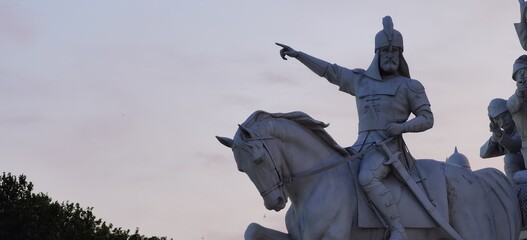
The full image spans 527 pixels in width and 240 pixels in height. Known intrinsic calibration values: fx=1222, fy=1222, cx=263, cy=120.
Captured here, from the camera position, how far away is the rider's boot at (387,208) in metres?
15.2

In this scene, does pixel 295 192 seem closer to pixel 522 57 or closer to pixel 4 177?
pixel 522 57

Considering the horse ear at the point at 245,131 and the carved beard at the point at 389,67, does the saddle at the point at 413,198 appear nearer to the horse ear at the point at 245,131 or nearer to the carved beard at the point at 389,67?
the carved beard at the point at 389,67

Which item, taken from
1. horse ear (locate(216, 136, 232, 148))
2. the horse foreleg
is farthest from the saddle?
horse ear (locate(216, 136, 232, 148))

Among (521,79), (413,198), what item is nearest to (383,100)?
(413,198)

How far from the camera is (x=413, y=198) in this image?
15617mm

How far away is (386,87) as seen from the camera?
16.2m

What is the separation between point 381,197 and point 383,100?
5.08ft

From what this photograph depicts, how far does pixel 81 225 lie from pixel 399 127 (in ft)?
71.4

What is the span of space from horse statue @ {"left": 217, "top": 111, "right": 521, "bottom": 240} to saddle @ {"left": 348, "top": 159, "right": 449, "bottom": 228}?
0.01m

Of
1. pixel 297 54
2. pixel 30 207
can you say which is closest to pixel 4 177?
pixel 30 207

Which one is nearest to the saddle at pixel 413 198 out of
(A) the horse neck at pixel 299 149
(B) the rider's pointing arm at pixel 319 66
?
(A) the horse neck at pixel 299 149

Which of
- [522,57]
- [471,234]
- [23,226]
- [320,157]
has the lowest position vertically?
[471,234]

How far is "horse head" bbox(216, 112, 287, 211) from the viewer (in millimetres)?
14656

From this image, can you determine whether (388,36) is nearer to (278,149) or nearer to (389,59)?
(389,59)
